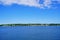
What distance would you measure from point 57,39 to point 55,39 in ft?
0.65

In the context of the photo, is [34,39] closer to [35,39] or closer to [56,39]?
[35,39]

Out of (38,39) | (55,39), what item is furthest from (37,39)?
(55,39)

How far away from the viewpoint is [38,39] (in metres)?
10.4

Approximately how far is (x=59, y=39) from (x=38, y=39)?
66.5 inches

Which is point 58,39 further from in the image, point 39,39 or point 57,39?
point 39,39

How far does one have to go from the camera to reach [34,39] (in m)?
10.5

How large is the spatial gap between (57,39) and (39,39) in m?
1.50

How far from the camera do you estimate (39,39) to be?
1045 cm

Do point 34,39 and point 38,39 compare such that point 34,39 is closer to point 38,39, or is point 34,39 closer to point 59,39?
point 38,39

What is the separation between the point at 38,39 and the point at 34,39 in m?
0.34

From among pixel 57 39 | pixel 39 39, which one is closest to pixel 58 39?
pixel 57 39

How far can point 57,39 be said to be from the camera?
34.5 feet

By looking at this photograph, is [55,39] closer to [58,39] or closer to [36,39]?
[58,39]

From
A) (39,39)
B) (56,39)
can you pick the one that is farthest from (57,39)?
(39,39)
